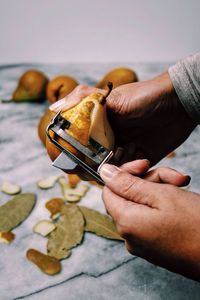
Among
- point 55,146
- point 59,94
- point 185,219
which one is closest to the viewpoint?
point 185,219

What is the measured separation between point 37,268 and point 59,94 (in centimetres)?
55

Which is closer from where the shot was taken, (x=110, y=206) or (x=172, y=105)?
(x=110, y=206)

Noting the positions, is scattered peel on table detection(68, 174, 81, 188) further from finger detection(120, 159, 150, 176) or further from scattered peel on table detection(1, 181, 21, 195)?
finger detection(120, 159, 150, 176)

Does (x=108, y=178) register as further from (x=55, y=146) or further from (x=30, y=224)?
(x=30, y=224)

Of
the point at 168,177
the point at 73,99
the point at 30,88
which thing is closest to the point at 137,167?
the point at 168,177

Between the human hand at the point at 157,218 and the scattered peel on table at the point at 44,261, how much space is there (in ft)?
0.64

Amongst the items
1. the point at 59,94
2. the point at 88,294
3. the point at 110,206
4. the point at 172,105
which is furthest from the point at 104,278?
the point at 59,94

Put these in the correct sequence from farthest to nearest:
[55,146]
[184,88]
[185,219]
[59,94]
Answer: [59,94], [184,88], [55,146], [185,219]

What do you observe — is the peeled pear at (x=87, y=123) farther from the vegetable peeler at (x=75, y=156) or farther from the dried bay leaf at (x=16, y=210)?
the dried bay leaf at (x=16, y=210)

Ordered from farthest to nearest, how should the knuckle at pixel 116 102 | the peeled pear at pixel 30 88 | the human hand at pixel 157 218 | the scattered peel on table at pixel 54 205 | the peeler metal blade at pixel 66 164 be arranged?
the peeled pear at pixel 30 88 → the scattered peel on table at pixel 54 205 → the knuckle at pixel 116 102 → the peeler metal blade at pixel 66 164 → the human hand at pixel 157 218

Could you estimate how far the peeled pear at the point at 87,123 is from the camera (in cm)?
65

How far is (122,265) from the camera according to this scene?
759 mm

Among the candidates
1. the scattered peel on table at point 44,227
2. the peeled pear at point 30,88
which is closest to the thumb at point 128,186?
the scattered peel on table at point 44,227

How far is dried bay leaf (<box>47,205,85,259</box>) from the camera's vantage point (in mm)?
779
